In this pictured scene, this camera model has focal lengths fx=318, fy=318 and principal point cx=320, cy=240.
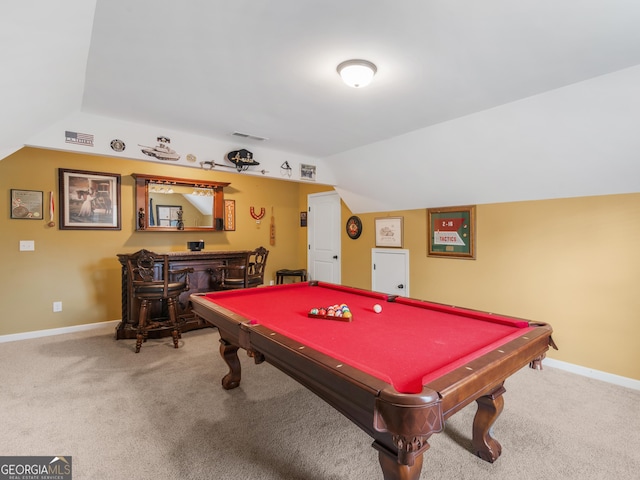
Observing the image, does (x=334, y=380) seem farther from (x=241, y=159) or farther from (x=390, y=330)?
(x=241, y=159)

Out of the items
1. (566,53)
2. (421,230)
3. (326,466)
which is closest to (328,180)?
(421,230)

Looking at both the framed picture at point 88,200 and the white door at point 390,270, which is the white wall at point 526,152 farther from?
the framed picture at point 88,200

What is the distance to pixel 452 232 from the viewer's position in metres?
3.78

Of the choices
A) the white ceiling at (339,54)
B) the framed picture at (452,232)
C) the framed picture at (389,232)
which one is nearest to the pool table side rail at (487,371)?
the white ceiling at (339,54)

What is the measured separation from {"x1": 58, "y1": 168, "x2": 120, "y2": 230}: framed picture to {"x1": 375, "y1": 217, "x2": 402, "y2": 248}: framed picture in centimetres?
360

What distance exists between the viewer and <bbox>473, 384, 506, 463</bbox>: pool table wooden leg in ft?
5.62

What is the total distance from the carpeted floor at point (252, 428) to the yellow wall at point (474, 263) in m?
0.56

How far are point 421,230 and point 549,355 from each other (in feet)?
6.09

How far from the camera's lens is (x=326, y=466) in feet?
5.62

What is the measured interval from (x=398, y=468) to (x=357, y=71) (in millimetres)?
2067

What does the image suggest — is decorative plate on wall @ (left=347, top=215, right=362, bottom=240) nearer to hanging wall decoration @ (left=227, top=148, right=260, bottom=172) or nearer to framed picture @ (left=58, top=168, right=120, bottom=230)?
hanging wall decoration @ (left=227, top=148, right=260, bottom=172)

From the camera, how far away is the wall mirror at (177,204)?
14.5 feet

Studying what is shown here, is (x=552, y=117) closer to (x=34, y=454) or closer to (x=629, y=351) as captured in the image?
(x=629, y=351)

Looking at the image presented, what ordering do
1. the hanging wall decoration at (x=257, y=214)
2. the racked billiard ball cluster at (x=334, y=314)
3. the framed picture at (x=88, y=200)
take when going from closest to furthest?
1. the racked billiard ball cluster at (x=334, y=314)
2. the framed picture at (x=88, y=200)
3. the hanging wall decoration at (x=257, y=214)
